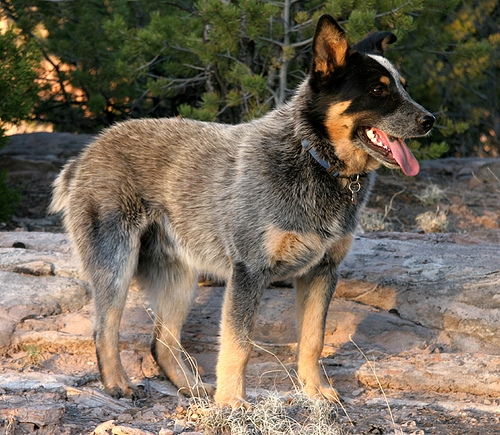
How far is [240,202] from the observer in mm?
4906

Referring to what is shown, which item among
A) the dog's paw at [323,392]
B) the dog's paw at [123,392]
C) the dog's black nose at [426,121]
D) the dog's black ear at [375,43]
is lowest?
the dog's paw at [123,392]

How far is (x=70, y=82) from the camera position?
38.2ft

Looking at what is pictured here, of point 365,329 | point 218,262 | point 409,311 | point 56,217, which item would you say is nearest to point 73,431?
point 218,262

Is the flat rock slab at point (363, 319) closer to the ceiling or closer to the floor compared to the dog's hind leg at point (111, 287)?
closer to the floor

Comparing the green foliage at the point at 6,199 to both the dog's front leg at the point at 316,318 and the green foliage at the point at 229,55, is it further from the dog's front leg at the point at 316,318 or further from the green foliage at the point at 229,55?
the dog's front leg at the point at 316,318

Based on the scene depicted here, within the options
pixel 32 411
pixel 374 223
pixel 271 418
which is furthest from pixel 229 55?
pixel 32 411

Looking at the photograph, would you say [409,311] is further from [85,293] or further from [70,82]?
[70,82]

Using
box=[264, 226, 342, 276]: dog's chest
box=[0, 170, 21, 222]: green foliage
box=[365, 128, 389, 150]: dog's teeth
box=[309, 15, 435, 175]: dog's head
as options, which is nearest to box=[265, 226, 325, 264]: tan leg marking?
box=[264, 226, 342, 276]: dog's chest

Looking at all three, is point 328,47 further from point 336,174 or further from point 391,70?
point 336,174

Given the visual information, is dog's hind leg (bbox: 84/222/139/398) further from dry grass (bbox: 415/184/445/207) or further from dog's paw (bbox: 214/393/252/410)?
dry grass (bbox: 415/184/445/207)

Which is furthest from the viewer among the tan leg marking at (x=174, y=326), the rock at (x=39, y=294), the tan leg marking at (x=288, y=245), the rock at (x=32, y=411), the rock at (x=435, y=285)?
the rock at (x=39, y=294)

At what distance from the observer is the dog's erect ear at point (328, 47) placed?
454cm

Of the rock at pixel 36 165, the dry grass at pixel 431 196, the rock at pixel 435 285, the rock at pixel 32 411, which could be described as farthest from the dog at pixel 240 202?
the dry grass at pixel 431 196

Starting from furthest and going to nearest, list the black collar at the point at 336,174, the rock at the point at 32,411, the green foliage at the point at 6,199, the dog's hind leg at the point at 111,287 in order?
the green foliage at the point at 6,199 < the dog's hind leg at the point at 111,287 < the black collar at the point at 336,174 < the rock at the point at 32,411
